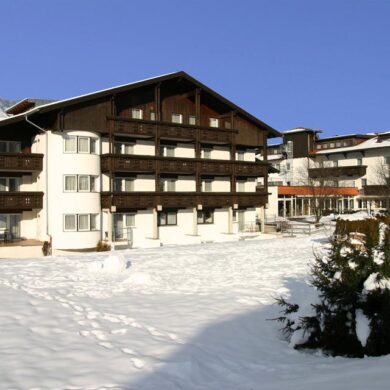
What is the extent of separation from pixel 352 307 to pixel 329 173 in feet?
185

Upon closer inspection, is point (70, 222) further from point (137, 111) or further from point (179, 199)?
point (137, 111)

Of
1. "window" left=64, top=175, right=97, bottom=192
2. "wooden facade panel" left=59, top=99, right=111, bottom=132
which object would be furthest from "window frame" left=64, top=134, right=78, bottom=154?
"window" left=64, top=175, right=97, bottom=192

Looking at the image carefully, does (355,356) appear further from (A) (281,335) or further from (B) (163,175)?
(B) (163,175)

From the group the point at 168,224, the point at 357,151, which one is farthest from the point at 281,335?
the point at 357,151

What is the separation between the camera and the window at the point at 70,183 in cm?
2966

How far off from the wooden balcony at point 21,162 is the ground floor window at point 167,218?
9272mm

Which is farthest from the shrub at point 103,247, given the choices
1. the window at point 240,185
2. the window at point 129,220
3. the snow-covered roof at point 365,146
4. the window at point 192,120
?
the snow-covered roof at point 365,146

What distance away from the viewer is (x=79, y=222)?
2991 cm

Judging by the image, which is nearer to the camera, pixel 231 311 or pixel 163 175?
pixel 231 311

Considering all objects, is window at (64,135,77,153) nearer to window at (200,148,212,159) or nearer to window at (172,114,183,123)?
Result: window at (172,114,183,123)

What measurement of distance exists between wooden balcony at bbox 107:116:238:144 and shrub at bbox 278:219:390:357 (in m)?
24.4

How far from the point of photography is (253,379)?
6574mm

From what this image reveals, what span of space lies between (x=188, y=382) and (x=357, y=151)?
63366mm

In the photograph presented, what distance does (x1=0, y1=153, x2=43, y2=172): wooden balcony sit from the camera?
27.8 metres
